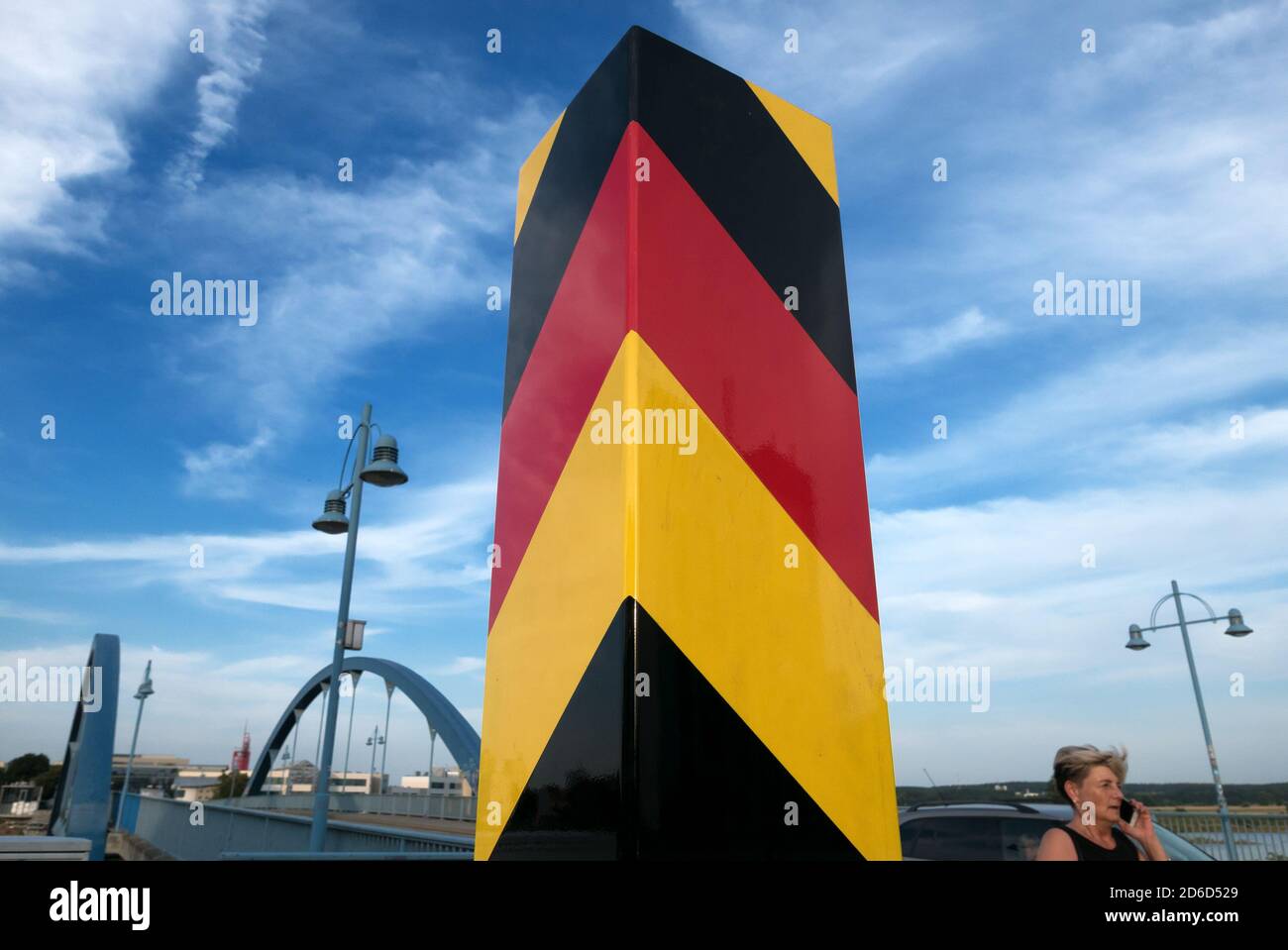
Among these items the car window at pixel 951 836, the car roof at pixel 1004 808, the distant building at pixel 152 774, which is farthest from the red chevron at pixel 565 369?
the distant building at pixel 152 774

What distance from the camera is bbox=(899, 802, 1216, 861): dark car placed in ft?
5.83

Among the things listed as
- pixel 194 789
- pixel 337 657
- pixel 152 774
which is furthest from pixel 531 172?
pixel 152 774

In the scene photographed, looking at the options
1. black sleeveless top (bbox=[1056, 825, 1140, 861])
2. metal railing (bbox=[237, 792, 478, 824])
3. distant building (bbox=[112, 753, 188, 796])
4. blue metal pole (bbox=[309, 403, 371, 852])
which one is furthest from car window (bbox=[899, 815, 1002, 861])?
distant building (bbox=[112, 753, 188, 796])

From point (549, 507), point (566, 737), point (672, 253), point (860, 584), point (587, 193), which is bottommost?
point (566, 737)

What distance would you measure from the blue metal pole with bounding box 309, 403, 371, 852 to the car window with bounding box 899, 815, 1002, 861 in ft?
36.0

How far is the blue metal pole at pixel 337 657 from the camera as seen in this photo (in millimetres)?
11398

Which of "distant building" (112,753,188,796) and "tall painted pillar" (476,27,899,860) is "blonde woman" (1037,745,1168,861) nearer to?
"tall painted pillar" (476,27,899,860)

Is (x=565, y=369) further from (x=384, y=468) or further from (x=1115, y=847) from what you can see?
(x=384, y=468)

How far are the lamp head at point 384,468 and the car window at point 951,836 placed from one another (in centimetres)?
1119

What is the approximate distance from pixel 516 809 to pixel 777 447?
75cm
